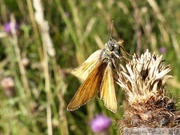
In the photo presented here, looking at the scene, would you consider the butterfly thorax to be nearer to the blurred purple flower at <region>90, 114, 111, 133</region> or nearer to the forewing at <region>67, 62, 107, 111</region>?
the forewing at <region>67, 62, 107, 111</region>

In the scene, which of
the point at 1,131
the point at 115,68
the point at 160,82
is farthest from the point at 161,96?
the point at 1,131

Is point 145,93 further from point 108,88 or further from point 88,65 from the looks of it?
point 88,65

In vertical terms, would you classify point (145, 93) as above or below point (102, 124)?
below

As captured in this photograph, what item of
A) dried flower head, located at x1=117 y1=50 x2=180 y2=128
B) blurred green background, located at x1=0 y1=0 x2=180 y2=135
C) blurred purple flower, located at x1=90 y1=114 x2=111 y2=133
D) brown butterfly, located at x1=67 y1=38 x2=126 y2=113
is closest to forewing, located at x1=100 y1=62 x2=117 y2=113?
brown butterfly, located at x1=67 y1=38 x2=126 y2=113

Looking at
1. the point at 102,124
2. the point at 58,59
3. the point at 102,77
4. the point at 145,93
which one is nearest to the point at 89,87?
the point at 102,77

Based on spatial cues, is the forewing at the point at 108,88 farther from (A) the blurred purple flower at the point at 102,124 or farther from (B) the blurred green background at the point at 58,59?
(A) the blurred purple flower at the point at 102,124

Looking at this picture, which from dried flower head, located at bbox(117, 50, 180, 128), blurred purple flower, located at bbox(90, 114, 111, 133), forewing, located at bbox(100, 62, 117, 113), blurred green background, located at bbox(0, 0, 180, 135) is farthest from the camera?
blurred green background, located at bbox(0, 0, 180, 135)

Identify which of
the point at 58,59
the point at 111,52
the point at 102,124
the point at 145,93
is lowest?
the point at 145,93

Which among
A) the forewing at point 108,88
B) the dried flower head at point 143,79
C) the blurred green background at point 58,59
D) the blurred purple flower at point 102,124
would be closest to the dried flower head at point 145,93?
the dried flower head at point 143,79
